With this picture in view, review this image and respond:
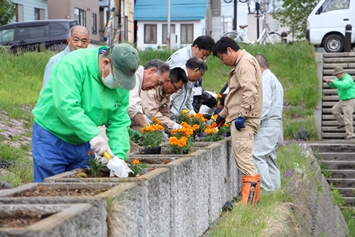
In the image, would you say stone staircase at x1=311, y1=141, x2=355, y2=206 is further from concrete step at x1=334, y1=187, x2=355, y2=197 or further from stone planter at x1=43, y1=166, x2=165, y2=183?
stone planter at x1=43, y1=166, x2=165, y2=183

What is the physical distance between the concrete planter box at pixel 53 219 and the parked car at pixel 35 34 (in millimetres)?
27231

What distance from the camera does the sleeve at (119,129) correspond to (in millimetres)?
6137

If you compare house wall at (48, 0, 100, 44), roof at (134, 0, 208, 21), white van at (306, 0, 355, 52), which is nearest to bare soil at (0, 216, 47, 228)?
white van at (306, 0, 355, 52)

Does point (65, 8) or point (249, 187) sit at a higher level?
point (65, 8)

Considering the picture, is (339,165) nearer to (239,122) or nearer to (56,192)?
(239,122)

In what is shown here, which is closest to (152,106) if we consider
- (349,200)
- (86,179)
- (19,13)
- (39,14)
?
(86,179)

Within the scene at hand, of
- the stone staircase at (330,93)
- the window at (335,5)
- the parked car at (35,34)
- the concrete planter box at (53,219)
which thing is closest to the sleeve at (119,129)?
the concrete planter box at (53,219)

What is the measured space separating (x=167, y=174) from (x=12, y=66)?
16.6 meters

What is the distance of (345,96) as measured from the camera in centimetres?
2116

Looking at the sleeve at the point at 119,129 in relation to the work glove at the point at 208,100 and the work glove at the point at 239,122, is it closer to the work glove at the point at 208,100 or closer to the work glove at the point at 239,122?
the work glove at the point at 239,122

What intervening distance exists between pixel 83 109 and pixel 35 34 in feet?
90.4

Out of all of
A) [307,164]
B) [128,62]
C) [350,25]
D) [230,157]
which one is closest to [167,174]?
[128,62]

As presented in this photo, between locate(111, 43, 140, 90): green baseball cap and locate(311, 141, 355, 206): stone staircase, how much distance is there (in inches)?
566

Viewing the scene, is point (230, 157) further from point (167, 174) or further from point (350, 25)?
point (350, 25)
